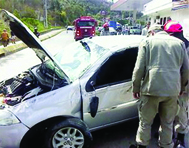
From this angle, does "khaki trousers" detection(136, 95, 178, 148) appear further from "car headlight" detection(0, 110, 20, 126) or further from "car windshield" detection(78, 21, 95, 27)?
"car windshield" detection(78, 21, 95, 27)

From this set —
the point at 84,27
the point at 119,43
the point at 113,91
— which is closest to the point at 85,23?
the point at 84,27

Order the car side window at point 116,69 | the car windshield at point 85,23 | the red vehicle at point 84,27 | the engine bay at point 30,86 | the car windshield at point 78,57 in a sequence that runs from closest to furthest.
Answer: the engine bay at point 30,86 → the car side window at point 116,69 → the car windshield at point 78,57 → the red vehicle at point 84,27 → the car windshield at point 85,23

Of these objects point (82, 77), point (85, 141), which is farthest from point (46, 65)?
point (85, 141)

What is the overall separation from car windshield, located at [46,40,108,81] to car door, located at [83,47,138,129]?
0.22m

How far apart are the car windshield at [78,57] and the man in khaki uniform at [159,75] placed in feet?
2.62

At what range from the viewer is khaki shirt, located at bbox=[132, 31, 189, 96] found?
2.16m

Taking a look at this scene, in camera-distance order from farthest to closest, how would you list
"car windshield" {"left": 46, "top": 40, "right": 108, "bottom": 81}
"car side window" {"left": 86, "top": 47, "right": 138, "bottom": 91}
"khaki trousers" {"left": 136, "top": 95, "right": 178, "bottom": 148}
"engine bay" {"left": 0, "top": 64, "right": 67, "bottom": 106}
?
"car windshield" {"left": 46, "top": 40, "right": 108, "bottom": 81} < "car side window" {"left": 86, "top": 47, "right": 138, "bottom": 91} < "engine bay" {"left": 0, "top": 64, "right": 67, "bottom": 106} < "khaki trousers" {"left": 136, "top": 95, "right": 178, "bottom": 148}

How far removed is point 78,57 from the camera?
3.25 m

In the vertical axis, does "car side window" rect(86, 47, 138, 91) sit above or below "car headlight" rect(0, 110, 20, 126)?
above

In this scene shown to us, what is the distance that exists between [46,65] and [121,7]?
1107 inches

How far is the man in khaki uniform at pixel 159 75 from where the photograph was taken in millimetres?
2162

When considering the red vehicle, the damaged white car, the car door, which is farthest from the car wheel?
the red vehicle

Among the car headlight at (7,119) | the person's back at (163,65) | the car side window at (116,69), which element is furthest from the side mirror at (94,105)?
the car headlight at (7,119)

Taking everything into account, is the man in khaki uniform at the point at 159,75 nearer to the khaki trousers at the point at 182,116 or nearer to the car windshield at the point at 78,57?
the khaki trousers at the point at 182,116
